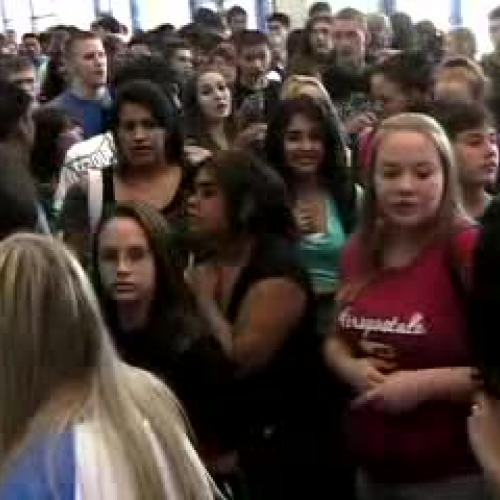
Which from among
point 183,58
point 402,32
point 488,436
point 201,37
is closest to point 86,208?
point 488,436

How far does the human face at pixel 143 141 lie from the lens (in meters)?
4.14

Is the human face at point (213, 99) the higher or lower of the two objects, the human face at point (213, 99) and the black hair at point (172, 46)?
the lower

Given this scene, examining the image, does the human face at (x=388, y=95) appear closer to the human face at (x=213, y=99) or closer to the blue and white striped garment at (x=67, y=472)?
the human face at (x=213, y=99)

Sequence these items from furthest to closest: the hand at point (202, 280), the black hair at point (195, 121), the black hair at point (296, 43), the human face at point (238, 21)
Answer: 1. the human face at point (238, 21)
2. the black hair at point (296, 43)
3. the black hair at point (195, 121)
4. the hand at point (202, 280)

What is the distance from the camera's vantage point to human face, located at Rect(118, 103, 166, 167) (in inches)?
163

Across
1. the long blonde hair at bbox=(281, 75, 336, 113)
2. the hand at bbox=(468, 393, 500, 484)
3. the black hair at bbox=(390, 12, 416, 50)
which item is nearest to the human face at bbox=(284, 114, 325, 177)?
the long blonde hair at bbox=(281, 75, 336, 113)

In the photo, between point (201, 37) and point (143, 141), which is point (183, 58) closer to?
point (201, 37)

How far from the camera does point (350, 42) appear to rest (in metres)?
6.88

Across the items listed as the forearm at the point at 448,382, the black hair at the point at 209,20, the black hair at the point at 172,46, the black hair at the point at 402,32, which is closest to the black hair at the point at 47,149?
the forearm at the point at 448,382

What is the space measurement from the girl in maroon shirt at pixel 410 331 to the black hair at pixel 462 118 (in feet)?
2.34

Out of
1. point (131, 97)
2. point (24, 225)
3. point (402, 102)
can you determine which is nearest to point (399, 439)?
point (24, 225)

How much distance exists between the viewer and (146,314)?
10.2 feet

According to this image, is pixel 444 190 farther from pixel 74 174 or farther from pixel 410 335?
pixel 74 174

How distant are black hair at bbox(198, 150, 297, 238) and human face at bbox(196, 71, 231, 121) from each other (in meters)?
2.20
